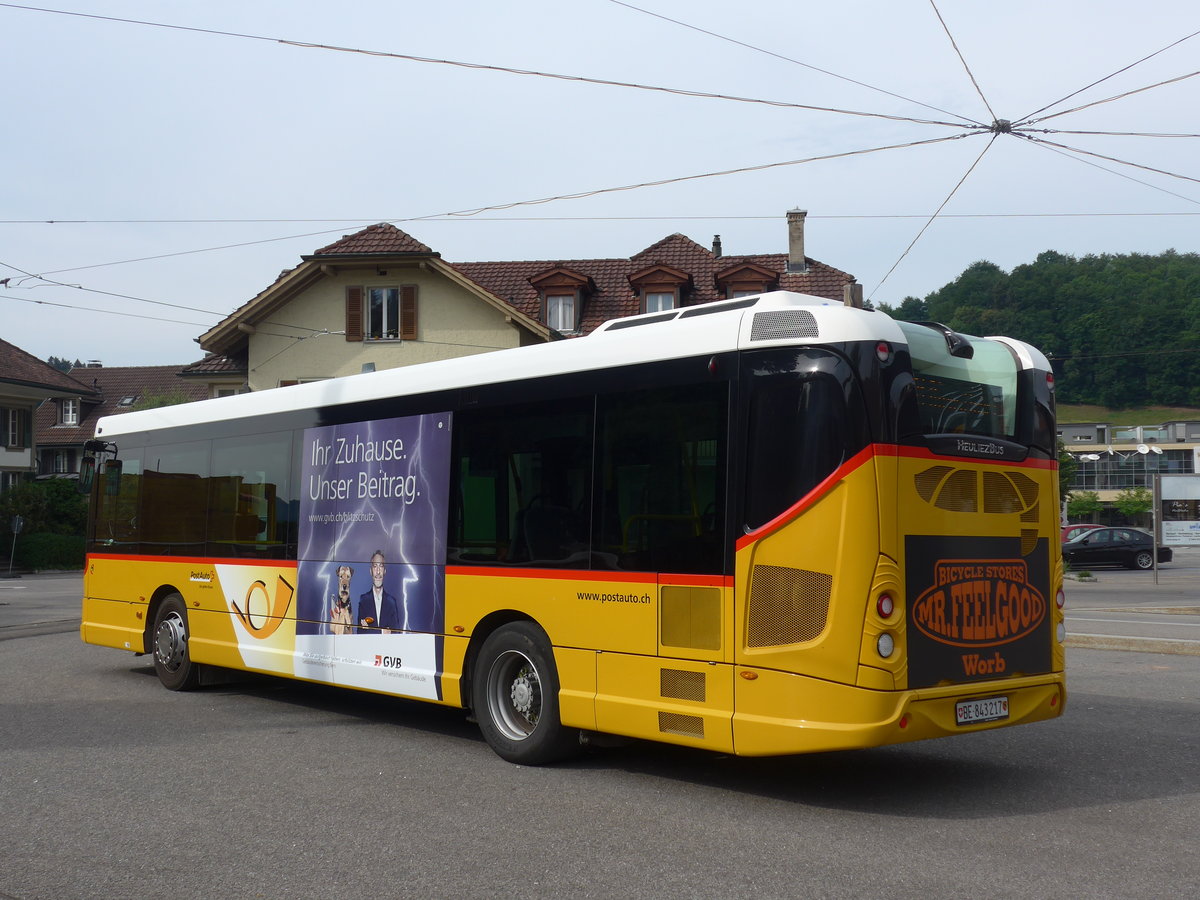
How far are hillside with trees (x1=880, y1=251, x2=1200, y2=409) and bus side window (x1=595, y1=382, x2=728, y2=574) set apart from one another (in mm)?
41034

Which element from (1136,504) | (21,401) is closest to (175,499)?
(21,401)

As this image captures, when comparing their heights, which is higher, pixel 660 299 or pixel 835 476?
pixel 660 299

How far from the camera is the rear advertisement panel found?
6746mm

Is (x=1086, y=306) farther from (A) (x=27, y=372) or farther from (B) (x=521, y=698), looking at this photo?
(B) (x=521, y=698)

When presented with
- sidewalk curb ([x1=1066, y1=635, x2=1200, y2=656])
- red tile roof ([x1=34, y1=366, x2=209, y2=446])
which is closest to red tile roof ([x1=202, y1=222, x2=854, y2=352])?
sidewalk curb ([x1=1066, y1=635, x2=1200, y2=656])

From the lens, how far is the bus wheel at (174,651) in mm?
12227

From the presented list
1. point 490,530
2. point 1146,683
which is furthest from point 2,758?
point 1146,683

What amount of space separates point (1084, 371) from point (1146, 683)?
9368 centimetres

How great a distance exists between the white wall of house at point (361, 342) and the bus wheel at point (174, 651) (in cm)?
2499

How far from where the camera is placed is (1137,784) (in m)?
7.41

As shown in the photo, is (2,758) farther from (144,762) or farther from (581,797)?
(581,797)

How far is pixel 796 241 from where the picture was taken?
4066 cm

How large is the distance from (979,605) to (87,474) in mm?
10489

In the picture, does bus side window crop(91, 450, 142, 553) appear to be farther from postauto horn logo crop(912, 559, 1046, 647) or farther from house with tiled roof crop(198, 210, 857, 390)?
house with tiled roof crop(198, 210, 857, 390)
